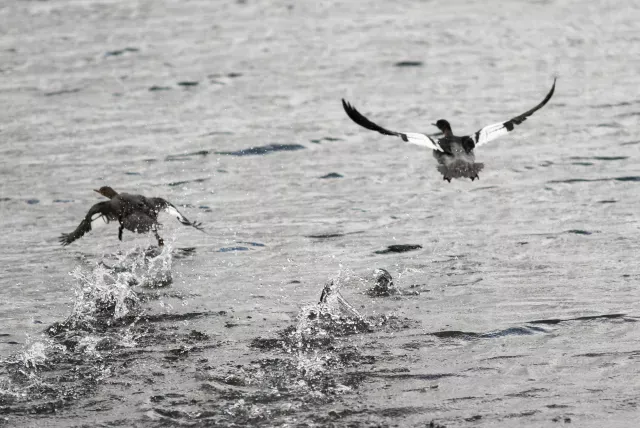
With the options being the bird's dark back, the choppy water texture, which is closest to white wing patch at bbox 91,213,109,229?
the bird's dark back

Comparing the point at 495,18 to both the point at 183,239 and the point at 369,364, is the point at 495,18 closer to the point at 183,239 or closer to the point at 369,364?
the point at 183,239

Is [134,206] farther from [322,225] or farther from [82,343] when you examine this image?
[322,225]

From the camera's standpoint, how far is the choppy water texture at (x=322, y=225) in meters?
8.00

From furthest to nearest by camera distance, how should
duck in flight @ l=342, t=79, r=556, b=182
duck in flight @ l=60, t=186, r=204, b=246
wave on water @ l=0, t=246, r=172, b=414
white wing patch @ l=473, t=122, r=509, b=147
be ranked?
1. white wing patch @ l=473, t=122, r=509, b=147
2. duck in flight @ l=342, t=79, r=556, b=182
3. duck in flight @ l=60, t=186, r=204, b=246
4. wave on water @ l=0, t=246, r=172, b=414

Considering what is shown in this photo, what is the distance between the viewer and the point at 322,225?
12.2m

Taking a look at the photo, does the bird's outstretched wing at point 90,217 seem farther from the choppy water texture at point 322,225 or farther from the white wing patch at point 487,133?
the white wing patch at point 487,133

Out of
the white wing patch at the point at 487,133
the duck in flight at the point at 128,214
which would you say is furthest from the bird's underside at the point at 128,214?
the white wing patch at the point at 487,133

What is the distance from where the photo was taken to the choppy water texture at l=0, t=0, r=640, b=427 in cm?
800

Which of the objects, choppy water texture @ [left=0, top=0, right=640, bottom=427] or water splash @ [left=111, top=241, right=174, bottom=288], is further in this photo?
water splash @ [left=111, top=241, right=174, bottom=288]

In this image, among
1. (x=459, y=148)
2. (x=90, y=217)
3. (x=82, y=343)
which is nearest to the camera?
(x=82, y=343)

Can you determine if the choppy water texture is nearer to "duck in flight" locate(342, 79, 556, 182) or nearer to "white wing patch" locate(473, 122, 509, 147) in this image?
"duck in flight" locate(342, 79, 556, 182)

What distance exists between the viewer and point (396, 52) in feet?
66.4

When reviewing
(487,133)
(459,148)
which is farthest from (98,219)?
(487,133)

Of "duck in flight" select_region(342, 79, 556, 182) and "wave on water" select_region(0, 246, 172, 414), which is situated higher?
"duck in flight" select_region(342, 79, 556, 182)
